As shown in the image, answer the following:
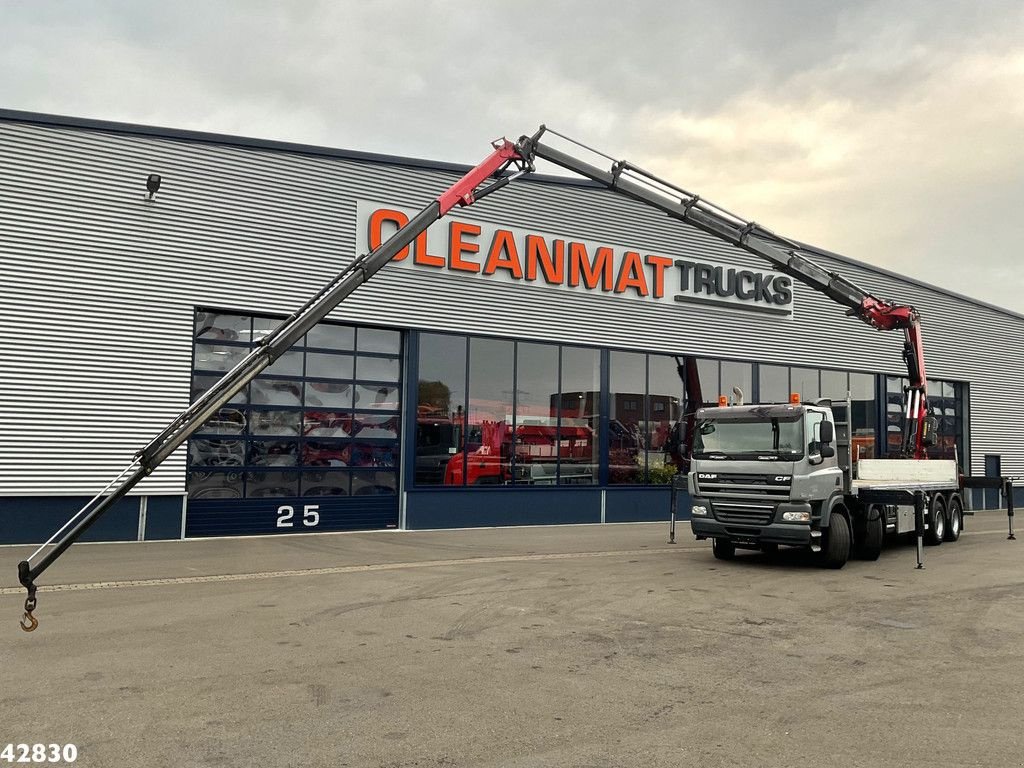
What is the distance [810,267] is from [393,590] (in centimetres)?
1098

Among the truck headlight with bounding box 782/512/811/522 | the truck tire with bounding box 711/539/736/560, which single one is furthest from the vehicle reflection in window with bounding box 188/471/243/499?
the truck headlight with bounding box 782/512/811/522

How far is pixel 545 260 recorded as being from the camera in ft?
68.9

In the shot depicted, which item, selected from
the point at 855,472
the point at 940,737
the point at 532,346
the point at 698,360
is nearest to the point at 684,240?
the point at 698,360

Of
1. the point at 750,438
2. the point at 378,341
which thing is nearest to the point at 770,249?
the point at 750,438

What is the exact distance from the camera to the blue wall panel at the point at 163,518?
16453 mm

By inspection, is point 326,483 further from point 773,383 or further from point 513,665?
point 773,383

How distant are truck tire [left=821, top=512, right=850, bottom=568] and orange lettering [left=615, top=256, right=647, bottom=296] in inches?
397

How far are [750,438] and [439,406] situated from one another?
319 inches

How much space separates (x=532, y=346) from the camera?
2102cm

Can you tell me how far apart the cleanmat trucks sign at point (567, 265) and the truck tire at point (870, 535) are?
9.57 meters

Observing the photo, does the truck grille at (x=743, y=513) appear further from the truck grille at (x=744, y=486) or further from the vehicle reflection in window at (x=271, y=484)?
the vehicle reflection in window at (x=271, y=484)

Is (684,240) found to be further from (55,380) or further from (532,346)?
(55,380)

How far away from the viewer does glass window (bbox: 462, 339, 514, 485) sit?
19906 mm

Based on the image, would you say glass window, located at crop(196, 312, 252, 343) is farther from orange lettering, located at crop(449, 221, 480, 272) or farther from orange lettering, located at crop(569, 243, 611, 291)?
orange lettering, located at crop(569, 243, 611, 291)
